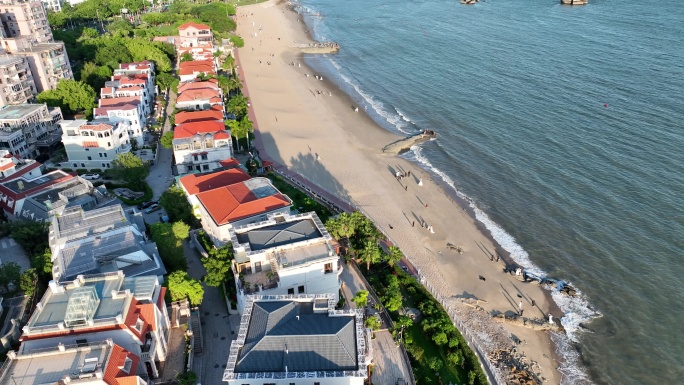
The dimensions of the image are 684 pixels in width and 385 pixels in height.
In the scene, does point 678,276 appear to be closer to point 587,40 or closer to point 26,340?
point 26,340

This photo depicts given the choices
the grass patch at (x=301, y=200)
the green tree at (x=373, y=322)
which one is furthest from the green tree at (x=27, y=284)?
the green tree at (x=373, y=322)

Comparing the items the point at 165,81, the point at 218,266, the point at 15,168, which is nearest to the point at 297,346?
the point at 218,266

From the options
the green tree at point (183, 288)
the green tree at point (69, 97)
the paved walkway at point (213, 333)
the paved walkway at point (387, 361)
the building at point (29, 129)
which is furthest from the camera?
the green tree at point (69, 97)

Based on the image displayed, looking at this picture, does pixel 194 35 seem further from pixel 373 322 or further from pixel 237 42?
pixel 373 322

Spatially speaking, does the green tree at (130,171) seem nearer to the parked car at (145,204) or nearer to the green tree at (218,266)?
the parked car at (145,204)

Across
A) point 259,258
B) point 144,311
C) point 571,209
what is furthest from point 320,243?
point 571,209

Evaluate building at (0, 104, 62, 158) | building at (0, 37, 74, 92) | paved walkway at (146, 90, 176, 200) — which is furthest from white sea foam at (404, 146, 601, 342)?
building at (0, 37, 74, 92)
